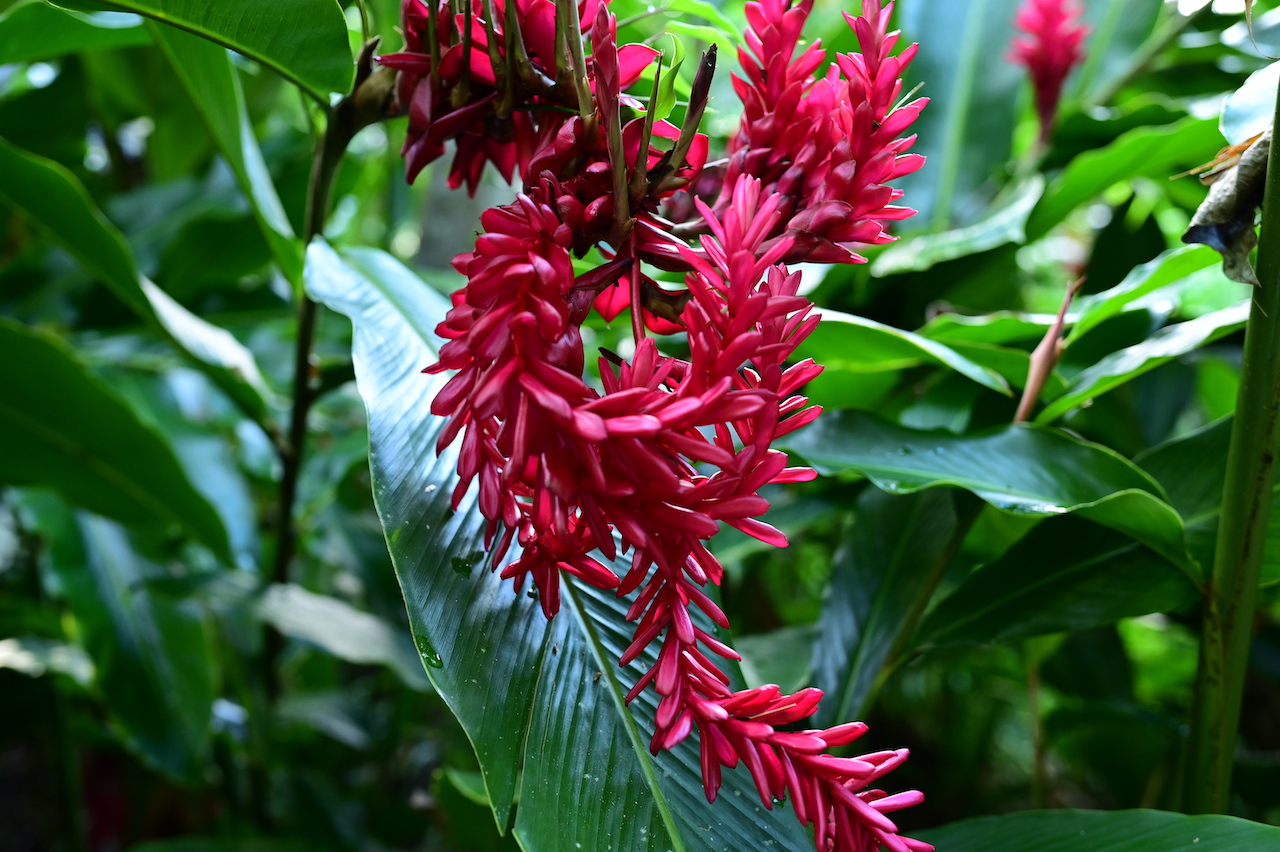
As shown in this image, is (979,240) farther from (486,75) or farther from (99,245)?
(99,245)

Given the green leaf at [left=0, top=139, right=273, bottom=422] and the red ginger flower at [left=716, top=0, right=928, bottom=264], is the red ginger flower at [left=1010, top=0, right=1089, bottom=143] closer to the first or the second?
the red ginger flower at [left=716, top=0, right=928, bottom=264]

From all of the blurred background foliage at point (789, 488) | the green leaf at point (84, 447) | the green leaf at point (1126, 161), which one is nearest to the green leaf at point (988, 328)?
A: the blurred background foliage at point (789, 488)

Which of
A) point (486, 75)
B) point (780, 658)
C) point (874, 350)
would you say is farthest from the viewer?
point (780, 658)

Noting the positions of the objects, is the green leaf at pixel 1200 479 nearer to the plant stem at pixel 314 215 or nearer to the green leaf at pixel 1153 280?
the green leaf at pixel 1153 280

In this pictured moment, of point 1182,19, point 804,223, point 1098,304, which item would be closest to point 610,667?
point 804,223

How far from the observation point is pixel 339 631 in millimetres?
921

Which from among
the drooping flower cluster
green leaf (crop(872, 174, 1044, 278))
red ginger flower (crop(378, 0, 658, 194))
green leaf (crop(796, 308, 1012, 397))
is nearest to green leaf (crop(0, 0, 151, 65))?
red ginger flower (crop(378, 0, 658, 194))

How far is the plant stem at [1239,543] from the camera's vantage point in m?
0.50

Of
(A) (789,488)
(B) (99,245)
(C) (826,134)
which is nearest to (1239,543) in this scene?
(C) (826,134)

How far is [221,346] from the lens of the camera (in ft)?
2.82

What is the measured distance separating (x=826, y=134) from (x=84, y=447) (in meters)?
0.87

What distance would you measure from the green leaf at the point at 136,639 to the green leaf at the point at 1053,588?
930mm

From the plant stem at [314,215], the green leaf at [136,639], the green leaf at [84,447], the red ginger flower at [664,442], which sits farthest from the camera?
the green leaf at [136,639]

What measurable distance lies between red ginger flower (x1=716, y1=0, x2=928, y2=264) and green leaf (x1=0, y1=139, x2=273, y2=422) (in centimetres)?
59
